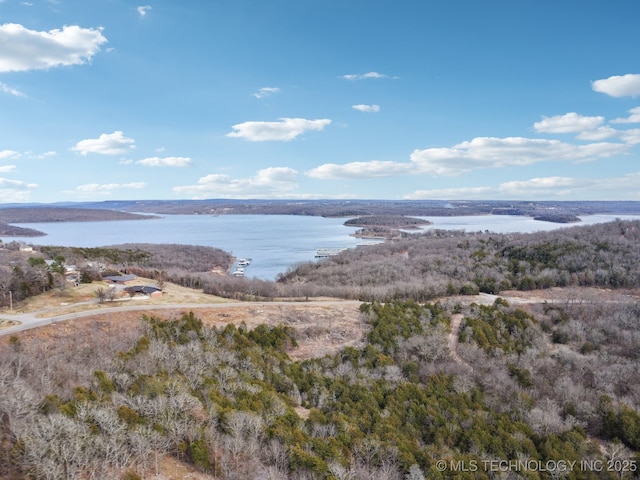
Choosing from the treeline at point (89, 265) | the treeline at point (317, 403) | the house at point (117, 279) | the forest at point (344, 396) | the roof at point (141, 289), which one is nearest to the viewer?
the treeline at point (317, 403)

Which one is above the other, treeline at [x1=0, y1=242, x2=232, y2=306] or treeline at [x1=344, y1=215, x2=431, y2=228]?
treeline at [x1=344, y1=215, x2=431, y2=228]

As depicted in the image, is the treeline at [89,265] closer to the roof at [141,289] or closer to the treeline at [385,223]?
the roof at [141,289]

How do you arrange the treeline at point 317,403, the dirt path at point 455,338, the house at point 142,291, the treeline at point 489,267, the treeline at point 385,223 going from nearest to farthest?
the treeline at point 317,403 < the dirt path at point 455,338 < the house at point 142,291 < the treeline at point 489,267 < the treeline at point 385,223

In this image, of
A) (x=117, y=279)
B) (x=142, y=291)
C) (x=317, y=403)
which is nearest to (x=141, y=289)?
(x=142, y=291)

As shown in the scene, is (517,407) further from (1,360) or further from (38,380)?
(1,360)

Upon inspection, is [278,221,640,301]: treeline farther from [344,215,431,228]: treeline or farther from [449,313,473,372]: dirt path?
[344,215,431,228]: treeline

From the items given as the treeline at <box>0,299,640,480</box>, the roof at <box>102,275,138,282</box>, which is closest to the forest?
the treeline at <box>0,299,640,480</box>

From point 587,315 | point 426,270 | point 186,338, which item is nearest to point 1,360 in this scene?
point 186,338

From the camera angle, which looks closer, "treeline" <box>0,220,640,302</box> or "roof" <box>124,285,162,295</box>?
"roof" <box>124,285,162,295</box>

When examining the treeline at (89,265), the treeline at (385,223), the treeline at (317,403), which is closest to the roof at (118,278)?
the treeline at (89,265)
